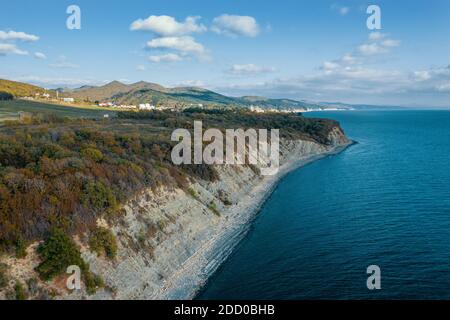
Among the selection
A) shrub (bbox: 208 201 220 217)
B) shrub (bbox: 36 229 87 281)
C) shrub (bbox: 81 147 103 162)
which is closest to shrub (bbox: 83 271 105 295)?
shrub (bbox: 36 229 87 281)

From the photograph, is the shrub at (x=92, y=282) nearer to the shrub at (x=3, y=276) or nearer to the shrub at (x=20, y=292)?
the shrub at (x=20, y=292)

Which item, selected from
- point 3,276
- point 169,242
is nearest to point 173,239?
point 169,242

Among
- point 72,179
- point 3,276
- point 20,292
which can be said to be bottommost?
point 20,292

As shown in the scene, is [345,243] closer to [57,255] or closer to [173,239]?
[173,239]

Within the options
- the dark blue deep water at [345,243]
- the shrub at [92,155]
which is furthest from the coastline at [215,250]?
the shrub at [92,155]

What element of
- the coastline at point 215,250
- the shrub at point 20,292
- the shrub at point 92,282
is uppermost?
the shrub at point 20,292

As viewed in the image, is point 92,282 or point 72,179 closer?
point 92,282

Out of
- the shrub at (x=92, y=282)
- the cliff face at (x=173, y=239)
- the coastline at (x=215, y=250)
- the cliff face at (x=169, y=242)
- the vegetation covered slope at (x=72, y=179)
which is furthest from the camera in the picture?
the coastline at (x=215, y=250)
